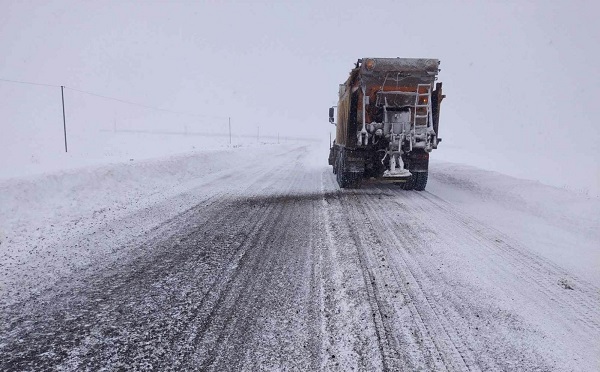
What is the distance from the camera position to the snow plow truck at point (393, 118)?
28.2ft

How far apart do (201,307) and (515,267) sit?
11.9 ft

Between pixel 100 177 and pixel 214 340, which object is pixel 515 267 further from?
pixel 100 177

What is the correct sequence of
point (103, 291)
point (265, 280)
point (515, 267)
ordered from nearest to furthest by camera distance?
point (103, 291) → point (265, 280) → point (515, 267)

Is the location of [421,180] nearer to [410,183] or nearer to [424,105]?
[410,183]

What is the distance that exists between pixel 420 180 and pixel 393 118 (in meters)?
1.90

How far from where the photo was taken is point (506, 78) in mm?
158375

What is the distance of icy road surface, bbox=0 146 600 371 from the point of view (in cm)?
229

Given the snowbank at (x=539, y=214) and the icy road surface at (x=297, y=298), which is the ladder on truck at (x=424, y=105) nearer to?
the snowbank at (x=539, y=214)

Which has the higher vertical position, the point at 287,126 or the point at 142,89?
the point at 142,89

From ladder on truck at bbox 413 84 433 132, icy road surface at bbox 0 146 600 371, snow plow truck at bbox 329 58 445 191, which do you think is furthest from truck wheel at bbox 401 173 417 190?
icy road surface at bbox 0 146 600 371

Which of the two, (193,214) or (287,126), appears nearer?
(193,214)

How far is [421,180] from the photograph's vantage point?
30.3ft

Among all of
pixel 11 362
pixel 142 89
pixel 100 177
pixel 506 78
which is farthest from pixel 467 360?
pixel 506 78

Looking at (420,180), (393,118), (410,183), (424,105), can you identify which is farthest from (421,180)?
(424,105)
